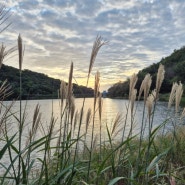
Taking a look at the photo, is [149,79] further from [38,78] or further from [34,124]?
[38,78]

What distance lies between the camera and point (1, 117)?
6.54 feet

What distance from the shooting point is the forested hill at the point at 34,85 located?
99.1 inches

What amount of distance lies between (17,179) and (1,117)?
498 mm

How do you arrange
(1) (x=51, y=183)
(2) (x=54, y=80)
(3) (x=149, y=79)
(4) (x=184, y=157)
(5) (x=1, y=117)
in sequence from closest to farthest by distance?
(5) (x=1, y=117), (1) (x=51, y=183), (3) (x=149, y=79), (2) (x=54, y=80), (4) (x=184, y=157)

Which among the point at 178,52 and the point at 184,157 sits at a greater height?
the point at 178,52

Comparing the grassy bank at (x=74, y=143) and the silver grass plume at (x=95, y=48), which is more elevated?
the silver grass plume at (x=95, y=48)

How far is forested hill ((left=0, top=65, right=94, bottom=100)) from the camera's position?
2.52m

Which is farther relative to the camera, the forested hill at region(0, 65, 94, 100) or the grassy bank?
the forested hill at region(0, 65, 94, 100)

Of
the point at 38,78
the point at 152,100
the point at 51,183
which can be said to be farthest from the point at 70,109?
the point at 38,78

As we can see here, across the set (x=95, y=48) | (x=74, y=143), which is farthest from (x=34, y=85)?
(x=95, y=48)

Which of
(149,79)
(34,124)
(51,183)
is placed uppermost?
(149,79)

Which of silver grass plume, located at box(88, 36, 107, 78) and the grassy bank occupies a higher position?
silver grass plume, located at box(88, 36, 107, 78)

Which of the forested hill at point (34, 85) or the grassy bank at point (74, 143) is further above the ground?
the forested hill at point (34, 85)

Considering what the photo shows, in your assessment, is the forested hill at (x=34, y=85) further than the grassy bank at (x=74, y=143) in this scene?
Yes
